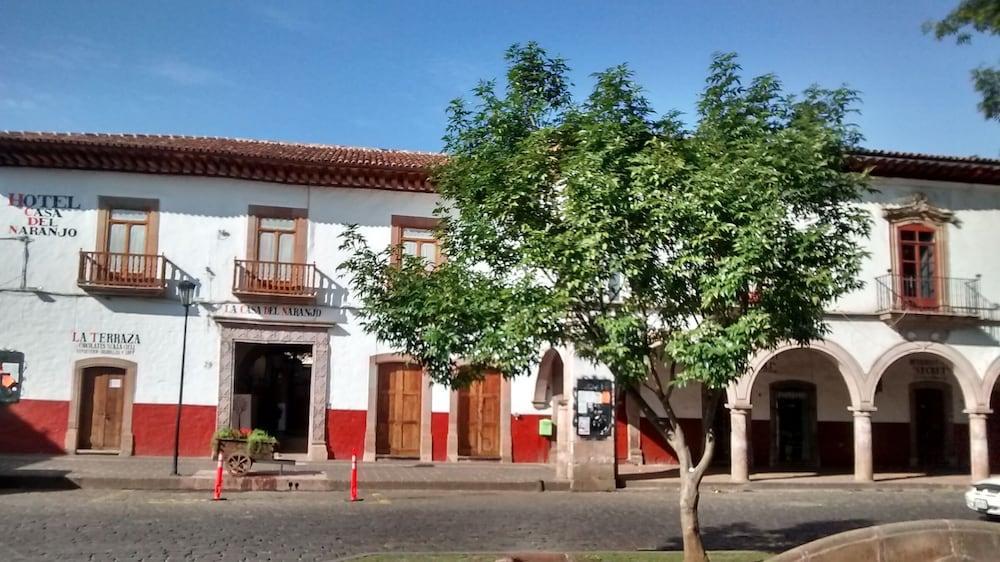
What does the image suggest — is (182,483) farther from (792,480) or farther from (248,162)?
(792,480)

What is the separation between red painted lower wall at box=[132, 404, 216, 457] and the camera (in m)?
19.0

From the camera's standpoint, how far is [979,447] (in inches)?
754

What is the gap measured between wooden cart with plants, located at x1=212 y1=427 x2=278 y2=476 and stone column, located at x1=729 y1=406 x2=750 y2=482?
31.2 feet

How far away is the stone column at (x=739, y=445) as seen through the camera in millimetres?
18016

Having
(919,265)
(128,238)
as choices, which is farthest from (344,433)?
(919,265)

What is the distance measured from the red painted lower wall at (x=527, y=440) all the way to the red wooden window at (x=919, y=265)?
8.90 m

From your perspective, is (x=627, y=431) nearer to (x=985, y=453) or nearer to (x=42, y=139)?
(x=985, y=453)

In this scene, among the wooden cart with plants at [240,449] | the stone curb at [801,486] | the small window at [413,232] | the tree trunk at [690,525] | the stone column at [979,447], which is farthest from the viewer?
the small window at [413,232]

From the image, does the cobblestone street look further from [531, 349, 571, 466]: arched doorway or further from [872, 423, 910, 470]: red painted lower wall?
[872, 423, 910, 470]: red painted lower wall

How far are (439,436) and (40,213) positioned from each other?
1035cm

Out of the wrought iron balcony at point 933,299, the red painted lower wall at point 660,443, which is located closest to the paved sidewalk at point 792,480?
the red painted lower wall at point 660,443

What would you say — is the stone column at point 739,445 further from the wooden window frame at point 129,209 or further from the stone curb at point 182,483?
the wooden window frame at point 129,209

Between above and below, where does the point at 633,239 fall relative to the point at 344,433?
above

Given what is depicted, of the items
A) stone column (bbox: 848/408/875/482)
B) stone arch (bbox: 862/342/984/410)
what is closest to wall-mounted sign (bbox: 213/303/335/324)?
stone column (bbox: 848/408/875/482)
